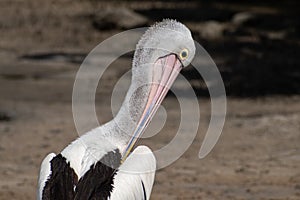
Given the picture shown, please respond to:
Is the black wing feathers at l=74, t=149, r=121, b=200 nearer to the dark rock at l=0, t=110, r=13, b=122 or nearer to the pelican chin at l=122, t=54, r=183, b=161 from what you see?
the pelican chin at l=122, t=54, r=183, b=161

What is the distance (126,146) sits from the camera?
225 inches

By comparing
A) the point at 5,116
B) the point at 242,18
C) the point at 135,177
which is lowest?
the point at 242,18

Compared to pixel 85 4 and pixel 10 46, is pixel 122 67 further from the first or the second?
pixel 85 4

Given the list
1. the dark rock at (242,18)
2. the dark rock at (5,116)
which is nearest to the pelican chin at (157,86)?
the dark rock at (5,116)

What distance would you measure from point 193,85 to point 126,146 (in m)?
6.19

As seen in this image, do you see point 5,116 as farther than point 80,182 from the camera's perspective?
Yes

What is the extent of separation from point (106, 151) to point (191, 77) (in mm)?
6708

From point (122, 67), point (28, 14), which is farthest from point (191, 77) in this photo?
point (28, 14)

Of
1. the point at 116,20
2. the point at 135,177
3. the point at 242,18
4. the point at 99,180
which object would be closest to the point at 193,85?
the point at 116,20

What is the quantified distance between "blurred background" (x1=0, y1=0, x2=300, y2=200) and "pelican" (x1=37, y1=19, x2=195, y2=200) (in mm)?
1892

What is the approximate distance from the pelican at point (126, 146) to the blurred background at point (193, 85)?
1892mm

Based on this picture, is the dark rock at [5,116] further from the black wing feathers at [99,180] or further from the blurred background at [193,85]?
the black wing feathers at [99,180]

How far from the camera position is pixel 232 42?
14844 mm

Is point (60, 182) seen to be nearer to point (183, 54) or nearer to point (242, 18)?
point (183, 54)
